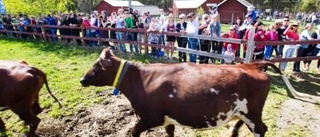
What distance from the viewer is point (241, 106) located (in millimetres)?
4637

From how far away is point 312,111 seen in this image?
6.71m

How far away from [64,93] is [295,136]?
5.69m

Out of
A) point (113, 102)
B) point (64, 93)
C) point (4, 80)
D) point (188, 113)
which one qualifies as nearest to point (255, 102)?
point (188, 113)

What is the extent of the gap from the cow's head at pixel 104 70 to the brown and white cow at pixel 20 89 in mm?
1165

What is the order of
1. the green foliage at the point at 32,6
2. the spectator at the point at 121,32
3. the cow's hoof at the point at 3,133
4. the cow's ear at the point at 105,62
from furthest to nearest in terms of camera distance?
1. the green foliage at the point at 32,6
2. the spectator at the point at 121,32
3. the cow's hoof at the point at 3,133
4. the cow's ear at the point at 105,62

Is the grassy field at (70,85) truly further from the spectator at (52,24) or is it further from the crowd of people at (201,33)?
the spectator at (52,24)

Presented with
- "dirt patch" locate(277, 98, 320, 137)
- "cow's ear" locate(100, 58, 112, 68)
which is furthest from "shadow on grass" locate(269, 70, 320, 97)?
"cow's ear" locate(100, 58, 112, 68)

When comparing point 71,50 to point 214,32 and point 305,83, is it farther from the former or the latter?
point 305,83

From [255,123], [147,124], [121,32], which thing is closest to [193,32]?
[121,32]

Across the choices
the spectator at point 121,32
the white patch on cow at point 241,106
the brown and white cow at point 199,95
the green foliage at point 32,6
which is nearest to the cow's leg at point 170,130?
the brown and white cow at point 199,95

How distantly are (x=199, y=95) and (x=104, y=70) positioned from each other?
163 centimetres

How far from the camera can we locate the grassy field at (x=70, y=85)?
20.9ft

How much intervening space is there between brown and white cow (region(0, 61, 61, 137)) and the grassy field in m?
0.80

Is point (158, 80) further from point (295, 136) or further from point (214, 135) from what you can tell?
point (295, 136)
